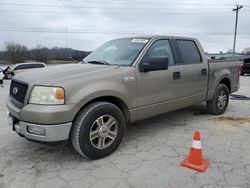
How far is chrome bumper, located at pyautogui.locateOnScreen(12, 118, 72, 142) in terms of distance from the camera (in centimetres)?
280

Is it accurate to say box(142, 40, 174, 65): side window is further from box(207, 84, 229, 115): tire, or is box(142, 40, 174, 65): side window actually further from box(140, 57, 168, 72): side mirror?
box(207, 84, 229, 115): tire

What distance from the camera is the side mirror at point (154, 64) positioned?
352 centimetres

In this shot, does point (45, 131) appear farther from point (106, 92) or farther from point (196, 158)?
point (196, 158)

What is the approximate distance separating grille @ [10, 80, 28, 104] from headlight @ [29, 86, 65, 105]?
24cm

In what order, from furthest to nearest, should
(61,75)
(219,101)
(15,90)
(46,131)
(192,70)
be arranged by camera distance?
1. (219,101)
2. (192,70)
3. (15,90)
4. (61,75)
5. (46,131)

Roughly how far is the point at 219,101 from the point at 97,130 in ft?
11.5

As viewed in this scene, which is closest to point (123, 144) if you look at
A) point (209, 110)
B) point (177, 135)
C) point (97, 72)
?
point (177, 135)

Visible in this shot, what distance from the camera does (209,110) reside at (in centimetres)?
552

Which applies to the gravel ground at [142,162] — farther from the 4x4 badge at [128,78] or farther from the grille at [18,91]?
the 4x4 badge at [128,78]

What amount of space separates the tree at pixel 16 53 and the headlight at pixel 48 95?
47.1 m

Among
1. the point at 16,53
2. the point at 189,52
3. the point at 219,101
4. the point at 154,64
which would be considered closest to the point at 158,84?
the point at 154,64

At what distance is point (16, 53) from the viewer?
46438 mm

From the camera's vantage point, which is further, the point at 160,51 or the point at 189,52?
the point at 189,52

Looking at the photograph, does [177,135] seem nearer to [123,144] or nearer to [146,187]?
[123,144]
